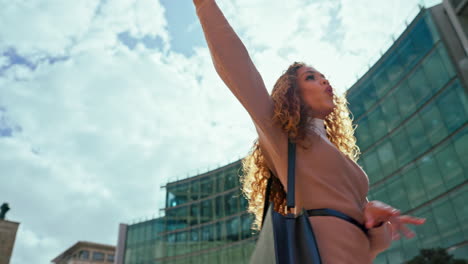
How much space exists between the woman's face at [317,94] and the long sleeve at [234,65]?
1.16 feet

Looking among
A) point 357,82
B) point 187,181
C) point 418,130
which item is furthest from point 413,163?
point 187,181

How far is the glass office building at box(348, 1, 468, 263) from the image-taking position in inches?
642

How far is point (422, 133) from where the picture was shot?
18641 millimetres

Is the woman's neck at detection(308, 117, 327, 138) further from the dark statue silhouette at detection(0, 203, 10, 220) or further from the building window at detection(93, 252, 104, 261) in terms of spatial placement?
the building window at detection(93, 252, 104, 261)

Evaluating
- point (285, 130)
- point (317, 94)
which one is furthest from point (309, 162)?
point (317, 94)

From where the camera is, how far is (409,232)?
4.56 feet

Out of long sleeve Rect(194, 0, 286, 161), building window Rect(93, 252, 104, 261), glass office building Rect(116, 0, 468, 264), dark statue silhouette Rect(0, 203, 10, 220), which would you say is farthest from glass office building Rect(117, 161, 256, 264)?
building window Rect(93, 252, 104, 261)

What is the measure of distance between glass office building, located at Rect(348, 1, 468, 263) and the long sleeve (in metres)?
17.4

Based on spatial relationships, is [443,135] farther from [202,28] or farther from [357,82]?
[202,28]

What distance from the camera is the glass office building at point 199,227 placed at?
102ft

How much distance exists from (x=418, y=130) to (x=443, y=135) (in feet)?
5.65

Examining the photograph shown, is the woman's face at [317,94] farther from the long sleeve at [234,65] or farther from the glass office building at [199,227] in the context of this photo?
the glass office building at [199,227]

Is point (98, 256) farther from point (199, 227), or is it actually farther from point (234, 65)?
point (234, 65)

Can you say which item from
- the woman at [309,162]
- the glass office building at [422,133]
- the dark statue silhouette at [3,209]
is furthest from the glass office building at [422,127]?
the dark statue silhouette at [3,209]
